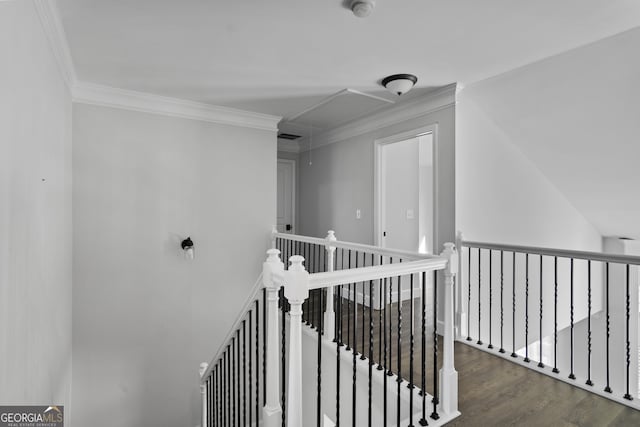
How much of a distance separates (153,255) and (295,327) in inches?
107

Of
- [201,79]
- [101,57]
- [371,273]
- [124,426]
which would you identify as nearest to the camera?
[371,273]

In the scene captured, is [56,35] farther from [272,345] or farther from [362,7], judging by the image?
[272,345]

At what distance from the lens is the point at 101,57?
8.29 ft

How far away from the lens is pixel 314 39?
87.9 inches

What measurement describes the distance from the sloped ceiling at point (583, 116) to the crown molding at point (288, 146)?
10.3ft

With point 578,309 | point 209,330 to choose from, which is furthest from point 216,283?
point 578,309

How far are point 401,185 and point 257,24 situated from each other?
3110mm

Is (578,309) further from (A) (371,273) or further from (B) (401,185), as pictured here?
(A) (371,273)

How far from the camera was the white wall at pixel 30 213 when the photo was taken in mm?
1462

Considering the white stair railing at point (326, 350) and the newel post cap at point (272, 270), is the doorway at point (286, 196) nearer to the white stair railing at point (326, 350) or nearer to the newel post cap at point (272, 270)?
the white stair railing at point (326, 350)

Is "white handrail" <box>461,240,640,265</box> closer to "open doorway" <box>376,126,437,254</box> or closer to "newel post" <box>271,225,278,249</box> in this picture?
"open doorway" <box>376,126,437,254</box>

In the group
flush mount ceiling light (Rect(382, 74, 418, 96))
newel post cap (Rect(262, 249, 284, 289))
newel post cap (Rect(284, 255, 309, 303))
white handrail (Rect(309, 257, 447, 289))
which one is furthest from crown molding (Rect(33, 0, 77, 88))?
flush mount ceiling light (Rect(382, 74, 418, 96))

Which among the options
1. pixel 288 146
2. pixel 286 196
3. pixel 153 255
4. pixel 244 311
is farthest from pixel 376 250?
pixel 288 146

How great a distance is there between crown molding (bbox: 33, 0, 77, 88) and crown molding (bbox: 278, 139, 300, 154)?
3107 mm
